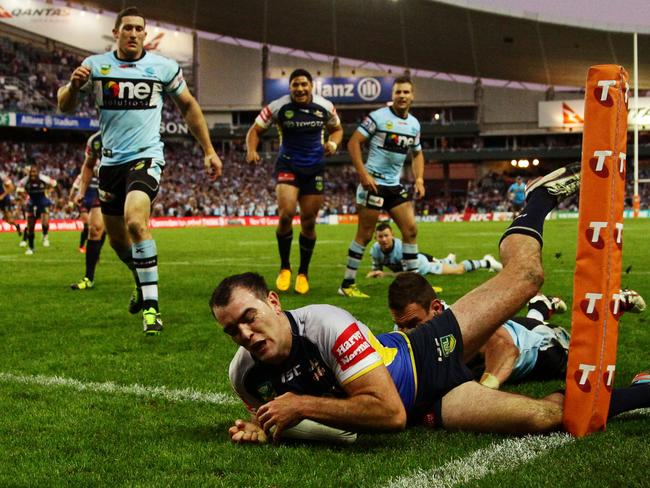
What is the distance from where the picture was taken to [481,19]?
177ft

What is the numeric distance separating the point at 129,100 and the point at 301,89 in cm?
263

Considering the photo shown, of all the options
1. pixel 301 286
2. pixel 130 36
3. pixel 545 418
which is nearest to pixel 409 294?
pixel 545 418

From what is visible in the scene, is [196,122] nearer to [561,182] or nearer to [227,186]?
[561,182]

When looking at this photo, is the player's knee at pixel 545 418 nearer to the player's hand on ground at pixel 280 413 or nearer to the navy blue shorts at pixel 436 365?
the navy blue shorts at pixel 436 365

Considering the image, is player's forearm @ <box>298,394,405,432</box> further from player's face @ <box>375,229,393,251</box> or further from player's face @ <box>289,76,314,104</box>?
player's face @ <box>375,229,393,251</box>

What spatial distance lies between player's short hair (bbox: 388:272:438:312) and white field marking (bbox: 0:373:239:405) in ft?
3.20

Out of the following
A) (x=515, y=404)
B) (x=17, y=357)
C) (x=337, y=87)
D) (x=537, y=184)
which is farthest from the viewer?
(x=337, y=87)

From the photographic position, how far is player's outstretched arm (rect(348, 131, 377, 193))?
8.45 meters

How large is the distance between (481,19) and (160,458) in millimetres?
55201

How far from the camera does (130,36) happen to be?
6.30 metres

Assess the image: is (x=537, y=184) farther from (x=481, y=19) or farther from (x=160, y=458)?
(x=481, y=19)

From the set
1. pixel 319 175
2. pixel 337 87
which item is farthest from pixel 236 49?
pixel 319 175

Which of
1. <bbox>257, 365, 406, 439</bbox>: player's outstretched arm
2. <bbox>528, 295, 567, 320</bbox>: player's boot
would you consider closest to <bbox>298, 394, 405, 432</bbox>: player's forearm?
<bbox>257, 365, 406, 439</bbox>: player's outstretched arm

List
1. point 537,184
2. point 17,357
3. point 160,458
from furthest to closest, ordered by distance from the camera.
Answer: point 17,357 < point 537,184 < point 160,458
